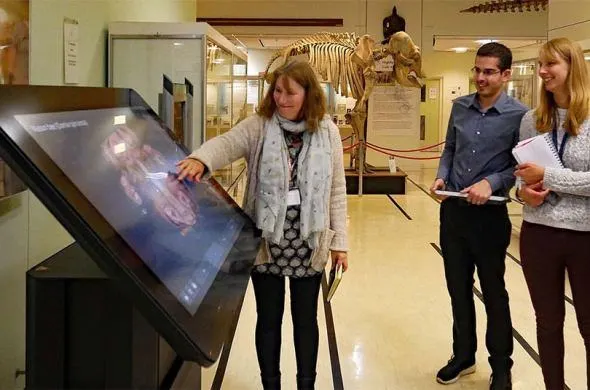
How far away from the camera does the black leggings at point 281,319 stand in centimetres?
249

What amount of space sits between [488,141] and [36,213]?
1.92 metres

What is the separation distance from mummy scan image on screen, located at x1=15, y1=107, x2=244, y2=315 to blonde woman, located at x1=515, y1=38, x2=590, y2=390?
1285 mm

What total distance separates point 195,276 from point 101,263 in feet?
1.00

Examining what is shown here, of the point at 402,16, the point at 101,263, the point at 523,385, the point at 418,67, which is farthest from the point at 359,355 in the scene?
the point at 402,16

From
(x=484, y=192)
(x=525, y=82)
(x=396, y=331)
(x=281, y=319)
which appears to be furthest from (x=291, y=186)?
(x=525, y=82)

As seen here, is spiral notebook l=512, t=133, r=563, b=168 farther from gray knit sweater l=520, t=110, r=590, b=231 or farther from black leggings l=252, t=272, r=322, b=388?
black leggings l=252, t=272, r=322, b=388

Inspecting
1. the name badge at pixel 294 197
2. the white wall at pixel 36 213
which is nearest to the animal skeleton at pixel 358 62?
the white wall at pixel 36 213

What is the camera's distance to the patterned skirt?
7.86 ft

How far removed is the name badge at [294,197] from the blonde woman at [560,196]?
85 centimetres

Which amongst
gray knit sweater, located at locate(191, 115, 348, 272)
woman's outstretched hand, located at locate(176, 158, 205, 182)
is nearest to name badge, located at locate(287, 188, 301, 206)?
gray knit sweater, located at locate(191, 115, 348, 272)

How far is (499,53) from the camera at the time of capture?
Answer: 2.71 m

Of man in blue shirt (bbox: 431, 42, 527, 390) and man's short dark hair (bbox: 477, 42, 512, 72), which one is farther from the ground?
man's short dark hair (bbox: 477, 42, 512, 72)

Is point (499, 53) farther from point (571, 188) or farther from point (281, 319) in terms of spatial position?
point (281, 319)

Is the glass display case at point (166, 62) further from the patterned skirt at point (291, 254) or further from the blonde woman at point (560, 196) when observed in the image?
the blonde woman at point (560, 196)
